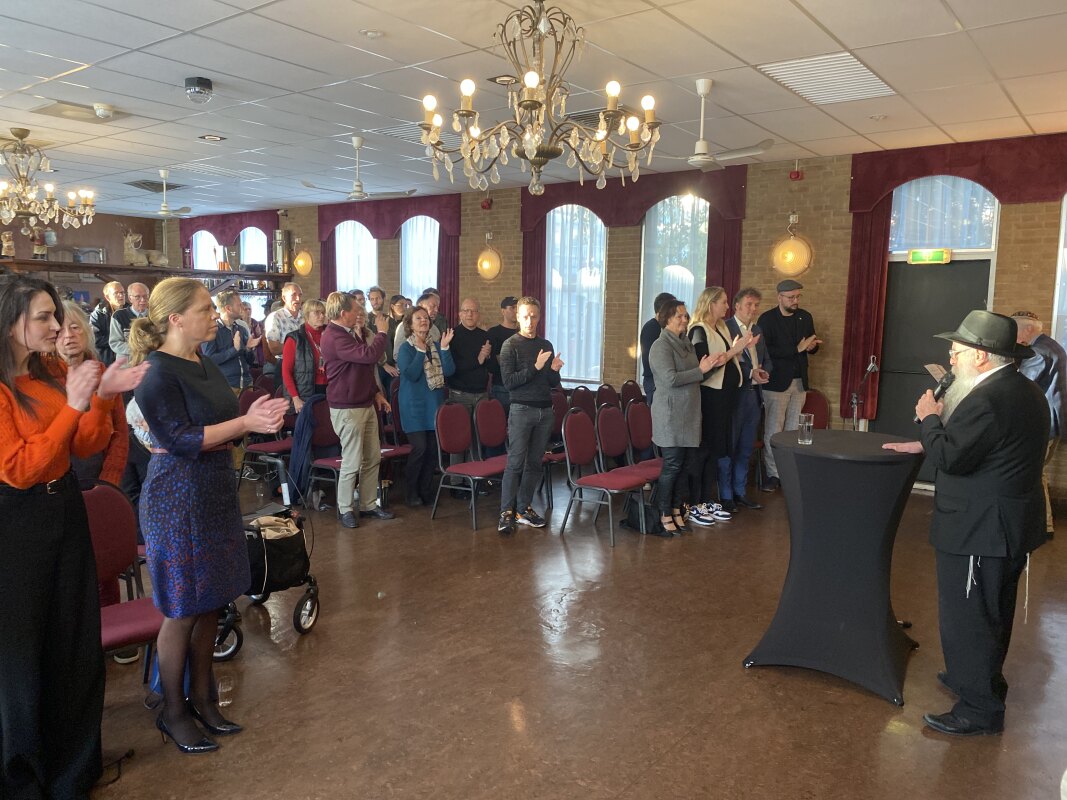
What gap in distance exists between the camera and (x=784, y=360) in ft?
23.5

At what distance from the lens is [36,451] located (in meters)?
2.07

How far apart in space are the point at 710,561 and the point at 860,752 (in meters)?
2.09

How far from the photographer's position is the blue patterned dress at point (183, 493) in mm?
2408

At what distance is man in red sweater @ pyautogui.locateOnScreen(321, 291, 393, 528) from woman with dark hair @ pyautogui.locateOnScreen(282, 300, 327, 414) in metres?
0.56

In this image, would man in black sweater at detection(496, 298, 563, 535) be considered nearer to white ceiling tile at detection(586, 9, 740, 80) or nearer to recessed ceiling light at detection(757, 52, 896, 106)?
white ceiling tile at detection(586, 9, 740, 80)

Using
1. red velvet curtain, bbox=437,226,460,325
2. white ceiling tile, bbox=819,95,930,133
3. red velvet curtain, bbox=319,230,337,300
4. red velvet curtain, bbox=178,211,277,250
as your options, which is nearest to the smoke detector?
white ceiling tile, bbox=819,95,930,133

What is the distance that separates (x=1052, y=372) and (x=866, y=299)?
191 centimetres

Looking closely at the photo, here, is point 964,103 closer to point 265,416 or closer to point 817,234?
point 817,234

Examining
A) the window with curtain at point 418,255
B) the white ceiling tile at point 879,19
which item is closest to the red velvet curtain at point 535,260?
the window with curtain at point 418,255

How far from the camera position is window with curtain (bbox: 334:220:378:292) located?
11906 millimetres

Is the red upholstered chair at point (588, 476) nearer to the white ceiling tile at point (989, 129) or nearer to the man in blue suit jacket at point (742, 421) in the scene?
the man in blue suit jacket at point (742, 421)

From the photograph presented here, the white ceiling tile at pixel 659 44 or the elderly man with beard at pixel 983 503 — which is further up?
the white ceiling tile at pixel 659 44

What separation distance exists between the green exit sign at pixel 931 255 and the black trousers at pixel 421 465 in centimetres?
485

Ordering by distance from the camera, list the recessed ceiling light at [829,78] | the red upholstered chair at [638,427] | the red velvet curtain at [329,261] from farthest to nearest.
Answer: the red velvet curtain at [329,261]
the red upholstered chair at [638,427]
the recessed ceiling light at [829,78]
